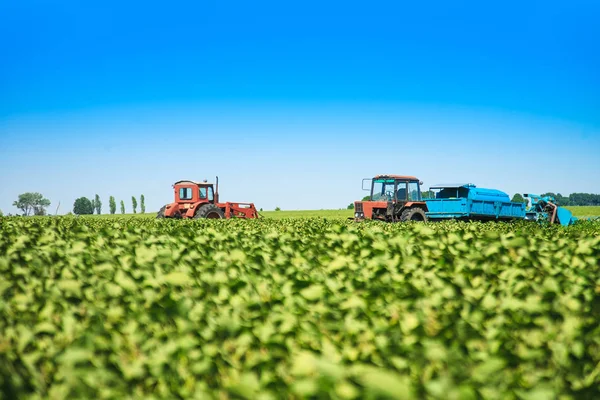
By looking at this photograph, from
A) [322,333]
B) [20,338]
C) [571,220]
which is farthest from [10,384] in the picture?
[571,220]

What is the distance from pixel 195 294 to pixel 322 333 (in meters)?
1.16

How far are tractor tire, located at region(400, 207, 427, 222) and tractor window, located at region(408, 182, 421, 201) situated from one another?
66cm

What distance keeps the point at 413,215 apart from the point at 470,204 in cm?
294

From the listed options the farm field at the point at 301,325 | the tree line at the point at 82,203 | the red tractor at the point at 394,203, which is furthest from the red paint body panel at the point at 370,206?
the tree line at the point at 82,203

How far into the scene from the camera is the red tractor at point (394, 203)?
75.6ft

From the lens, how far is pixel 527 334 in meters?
3.84

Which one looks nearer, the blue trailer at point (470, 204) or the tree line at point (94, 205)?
the blue trailer at point (470, 204)

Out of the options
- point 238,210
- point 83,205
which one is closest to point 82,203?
point 83,205

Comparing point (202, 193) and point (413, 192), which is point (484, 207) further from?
point (202, 193)

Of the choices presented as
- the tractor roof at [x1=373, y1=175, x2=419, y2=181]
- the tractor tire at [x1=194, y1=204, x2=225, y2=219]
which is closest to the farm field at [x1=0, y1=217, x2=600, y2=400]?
the tractor roof at [x1=373, y1=175, x2=419, y2=181]

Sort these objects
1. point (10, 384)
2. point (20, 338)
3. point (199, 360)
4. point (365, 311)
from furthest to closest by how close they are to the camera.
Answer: point (365, 311) < point (20, 338) < point (199, 360) < point (10, 384)

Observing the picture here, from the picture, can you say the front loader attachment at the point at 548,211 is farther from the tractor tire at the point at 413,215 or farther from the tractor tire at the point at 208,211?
the tractor tire at the point at 208,211

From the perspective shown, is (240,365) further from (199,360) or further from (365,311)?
(365,311)

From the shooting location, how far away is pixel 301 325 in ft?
11.3
